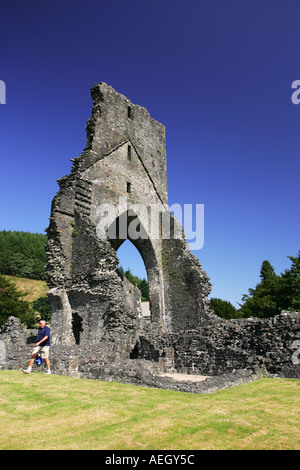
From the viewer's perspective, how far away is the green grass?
3.54 meters

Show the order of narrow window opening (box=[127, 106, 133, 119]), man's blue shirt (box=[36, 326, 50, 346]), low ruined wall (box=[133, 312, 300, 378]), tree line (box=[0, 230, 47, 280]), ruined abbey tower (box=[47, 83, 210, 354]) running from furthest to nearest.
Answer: tree line (box=[0, 230, 47, 280]), narrow window opening (box=[127, 106, 133, 119]), ruined abbey tower (box=[47, 83, 210, 354]), low ruined wall (box=[133, 312, 300, 378]), man's blue shirt (box=[36, 326, 50, 346])

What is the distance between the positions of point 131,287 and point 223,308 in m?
21.9

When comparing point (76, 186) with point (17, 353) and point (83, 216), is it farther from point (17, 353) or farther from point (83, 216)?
point (17, 353)

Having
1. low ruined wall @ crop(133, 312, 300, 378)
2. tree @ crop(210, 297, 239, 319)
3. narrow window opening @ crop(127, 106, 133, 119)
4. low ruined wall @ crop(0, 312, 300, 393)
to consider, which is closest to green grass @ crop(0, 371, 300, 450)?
low ruined wall @ crop(0, 312, 300, 393)

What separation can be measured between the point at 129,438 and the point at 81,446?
0.55 metres

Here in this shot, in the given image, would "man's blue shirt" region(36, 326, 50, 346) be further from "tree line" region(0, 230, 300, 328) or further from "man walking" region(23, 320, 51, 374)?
"tree line" region(0, 230, 300, 328)

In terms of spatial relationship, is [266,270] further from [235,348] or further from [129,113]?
[235,348]

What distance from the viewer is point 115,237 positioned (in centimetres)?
1836

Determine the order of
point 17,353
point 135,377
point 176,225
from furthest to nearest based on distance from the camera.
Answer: point 176,225 → point 17,353 → point 135,377

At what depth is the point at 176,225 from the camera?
18.2m

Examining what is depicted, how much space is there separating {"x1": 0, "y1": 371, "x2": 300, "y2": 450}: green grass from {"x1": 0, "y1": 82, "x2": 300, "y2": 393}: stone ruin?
3.64 feet

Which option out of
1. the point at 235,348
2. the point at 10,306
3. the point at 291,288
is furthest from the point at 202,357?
the point at 10,306
